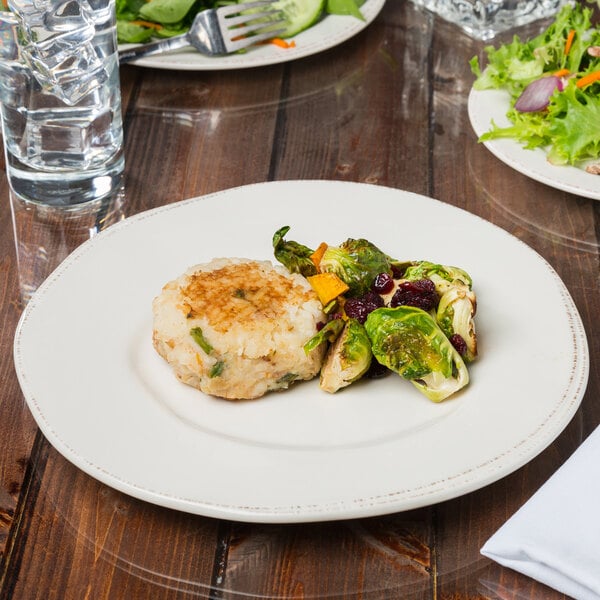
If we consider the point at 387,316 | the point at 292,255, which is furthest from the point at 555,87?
the point at 387,316

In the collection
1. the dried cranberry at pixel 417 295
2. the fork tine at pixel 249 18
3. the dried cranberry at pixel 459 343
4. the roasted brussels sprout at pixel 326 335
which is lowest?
the fork tine at pixel 249 18

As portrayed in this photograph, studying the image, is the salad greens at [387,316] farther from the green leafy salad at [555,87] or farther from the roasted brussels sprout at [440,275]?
the green leafy salad at [555,87]

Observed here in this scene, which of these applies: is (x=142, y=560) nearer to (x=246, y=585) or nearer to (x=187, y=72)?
(x=246, y=585)

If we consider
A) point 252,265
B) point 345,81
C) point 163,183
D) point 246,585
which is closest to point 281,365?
point 252,265

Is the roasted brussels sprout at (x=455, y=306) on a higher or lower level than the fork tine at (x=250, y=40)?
higher

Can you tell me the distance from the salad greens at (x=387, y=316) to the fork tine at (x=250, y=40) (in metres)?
1.33

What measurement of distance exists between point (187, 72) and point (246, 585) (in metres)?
2.26

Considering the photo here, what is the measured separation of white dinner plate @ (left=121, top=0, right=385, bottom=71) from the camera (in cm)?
342

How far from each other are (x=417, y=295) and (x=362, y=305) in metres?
0.12

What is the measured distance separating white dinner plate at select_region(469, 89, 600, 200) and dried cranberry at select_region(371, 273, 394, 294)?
0.83 meters

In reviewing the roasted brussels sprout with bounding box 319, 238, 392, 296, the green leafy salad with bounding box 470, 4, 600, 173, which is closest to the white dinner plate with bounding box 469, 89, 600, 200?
the green leafy salad with bounding box 470, 4, 600, 173

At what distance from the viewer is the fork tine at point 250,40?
3480mm

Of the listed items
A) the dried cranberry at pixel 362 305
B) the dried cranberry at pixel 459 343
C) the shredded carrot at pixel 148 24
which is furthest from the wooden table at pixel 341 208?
the dried cranberry at pixel 362 305

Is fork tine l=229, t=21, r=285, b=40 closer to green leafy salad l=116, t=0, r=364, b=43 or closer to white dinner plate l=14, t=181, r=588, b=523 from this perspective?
green leafy salad l=116, t=0, r=364, b=43
